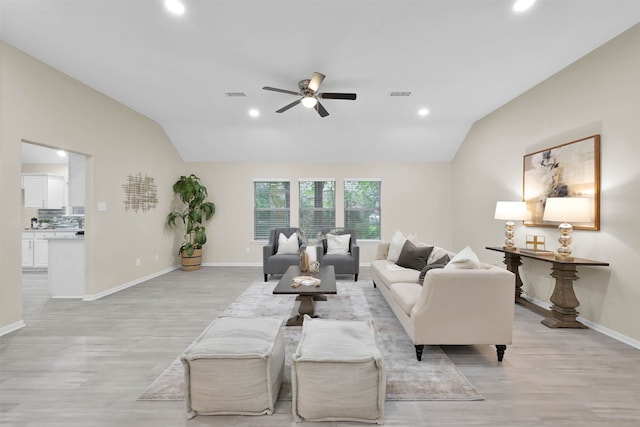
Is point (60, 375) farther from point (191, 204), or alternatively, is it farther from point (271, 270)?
point (191, 204)

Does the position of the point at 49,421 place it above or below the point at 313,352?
Answer: below

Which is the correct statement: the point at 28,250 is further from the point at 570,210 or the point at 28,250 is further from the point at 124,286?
the point at 570,210

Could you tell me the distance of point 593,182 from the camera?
10.2 ft

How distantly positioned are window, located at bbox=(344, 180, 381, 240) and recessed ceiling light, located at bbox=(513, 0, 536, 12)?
446cm

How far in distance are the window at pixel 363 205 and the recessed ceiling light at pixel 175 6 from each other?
476cm

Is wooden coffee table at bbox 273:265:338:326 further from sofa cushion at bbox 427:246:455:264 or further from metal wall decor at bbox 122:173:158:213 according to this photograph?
metal wall decor at bbox 122:173:158:213

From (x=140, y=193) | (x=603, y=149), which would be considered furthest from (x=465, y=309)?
(x=140, y=193)

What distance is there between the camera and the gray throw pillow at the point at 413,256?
3.86 metres

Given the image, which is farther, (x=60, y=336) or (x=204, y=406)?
(x=60, y=336)

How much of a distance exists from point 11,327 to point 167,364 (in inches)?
81.6

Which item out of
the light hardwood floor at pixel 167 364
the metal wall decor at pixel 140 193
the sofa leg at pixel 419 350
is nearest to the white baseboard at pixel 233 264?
the metal wall decor at pixel 140 193

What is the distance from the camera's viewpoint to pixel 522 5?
2346 mm

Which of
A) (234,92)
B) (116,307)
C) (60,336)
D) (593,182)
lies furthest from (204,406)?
(593,182)

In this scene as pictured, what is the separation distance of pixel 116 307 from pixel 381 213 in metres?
5.19
